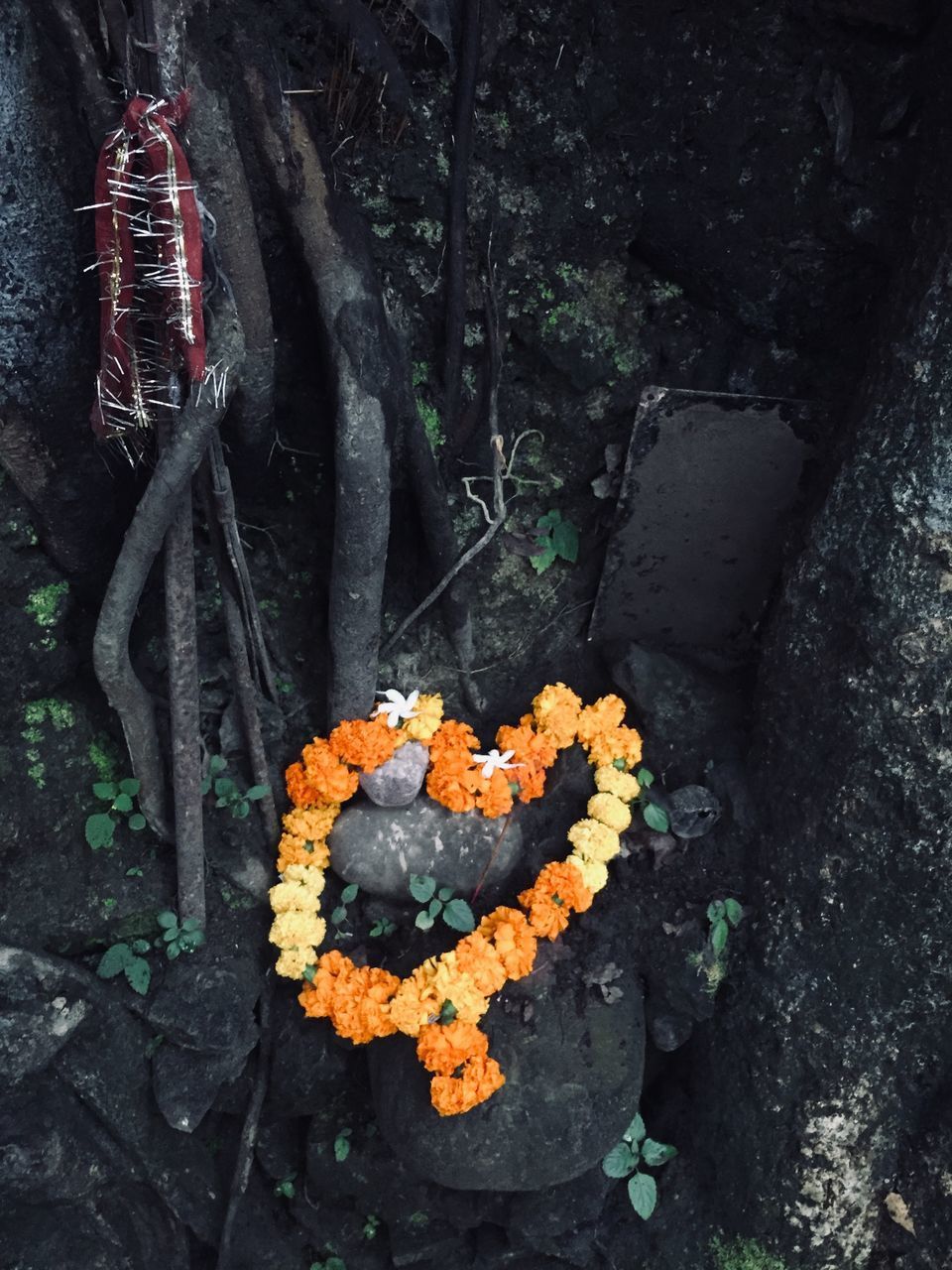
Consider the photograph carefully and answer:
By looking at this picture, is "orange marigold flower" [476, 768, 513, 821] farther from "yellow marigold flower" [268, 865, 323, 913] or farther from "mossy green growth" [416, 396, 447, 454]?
"mossy green growth" [416, 396, 447, 454]

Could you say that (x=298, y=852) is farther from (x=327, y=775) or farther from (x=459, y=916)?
(x=459, y=916)

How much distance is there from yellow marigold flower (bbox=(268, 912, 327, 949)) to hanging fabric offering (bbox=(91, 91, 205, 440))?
1.88m

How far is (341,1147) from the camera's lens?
3646 mm

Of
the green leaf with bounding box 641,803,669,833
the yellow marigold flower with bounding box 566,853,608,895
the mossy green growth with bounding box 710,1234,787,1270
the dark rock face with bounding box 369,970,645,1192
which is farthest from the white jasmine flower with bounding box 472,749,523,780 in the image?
the mossy green growth with bounding box 710,1234,787,1270

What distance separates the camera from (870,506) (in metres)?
3.20

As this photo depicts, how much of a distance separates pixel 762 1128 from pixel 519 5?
13.5 feet

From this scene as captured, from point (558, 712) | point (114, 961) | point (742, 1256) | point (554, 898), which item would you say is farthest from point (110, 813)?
point (742, 1256)

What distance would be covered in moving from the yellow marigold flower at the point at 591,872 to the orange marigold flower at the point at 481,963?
1.53ft

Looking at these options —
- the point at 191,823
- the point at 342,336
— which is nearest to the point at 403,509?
the point at 342,336

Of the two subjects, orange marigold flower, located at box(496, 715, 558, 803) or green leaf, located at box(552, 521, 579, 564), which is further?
green leaf, located at box(552, 521, 579, 564)

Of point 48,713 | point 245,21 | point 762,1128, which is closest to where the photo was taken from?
point 245,21

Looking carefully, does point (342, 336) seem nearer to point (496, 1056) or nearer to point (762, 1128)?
point (496, 1056)

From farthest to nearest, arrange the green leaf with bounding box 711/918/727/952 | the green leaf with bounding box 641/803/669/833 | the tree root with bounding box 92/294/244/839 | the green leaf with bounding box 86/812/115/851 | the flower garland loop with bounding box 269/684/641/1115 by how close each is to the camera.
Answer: the green leaf with bounding box 641/803/669/833
the green leaf with bounding box 711/918/727/952
the green leaf with bounding box 86/812/115/851
the flower garland loop with bounding box 269/684/641/1115
the tree root with bounding box 92/294/244/839

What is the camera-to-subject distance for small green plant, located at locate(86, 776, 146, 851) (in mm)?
3383
